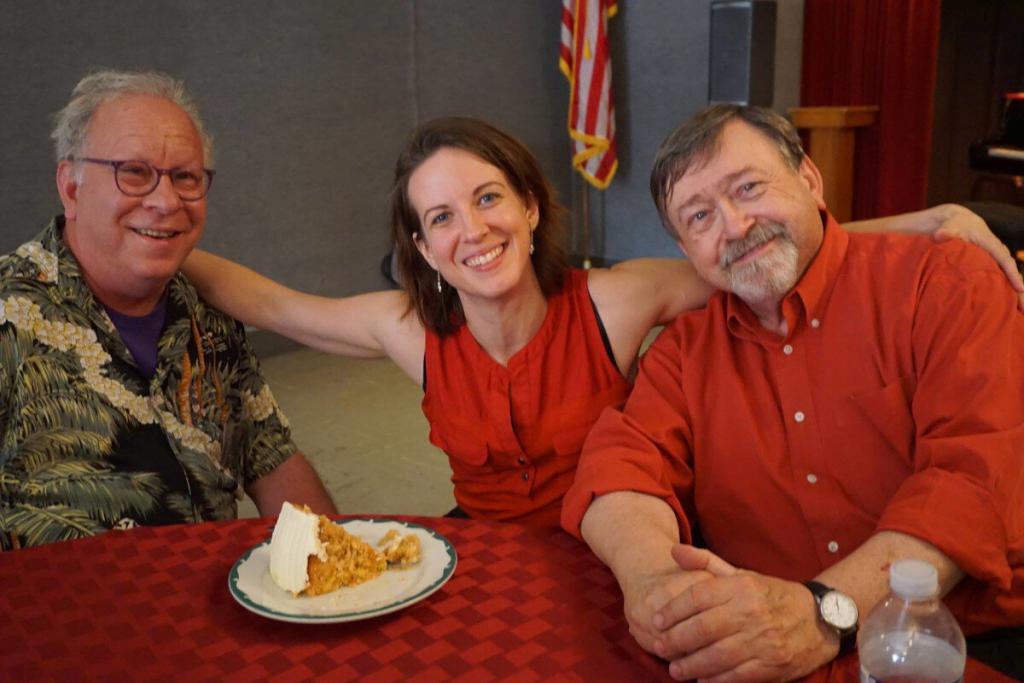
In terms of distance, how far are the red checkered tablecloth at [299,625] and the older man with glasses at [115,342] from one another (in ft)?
1.35

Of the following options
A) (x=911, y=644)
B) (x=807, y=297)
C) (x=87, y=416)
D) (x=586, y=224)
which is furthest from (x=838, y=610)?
(x=586, y=224)

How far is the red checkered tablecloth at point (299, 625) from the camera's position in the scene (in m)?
1.12

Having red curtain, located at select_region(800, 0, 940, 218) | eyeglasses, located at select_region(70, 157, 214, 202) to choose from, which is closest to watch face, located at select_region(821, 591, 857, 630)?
eyeglasses, located at select_region(70, 157, 214, 202)

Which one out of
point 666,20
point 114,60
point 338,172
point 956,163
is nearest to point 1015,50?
point 956,163

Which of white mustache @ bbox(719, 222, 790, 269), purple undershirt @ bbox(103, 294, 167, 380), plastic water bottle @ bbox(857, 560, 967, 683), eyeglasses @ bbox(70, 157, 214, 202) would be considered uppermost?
eyeglasses @ bbox(70, 157, 214, 202)

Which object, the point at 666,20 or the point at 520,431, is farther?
the point at 666,20

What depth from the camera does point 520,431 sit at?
6.48 ft

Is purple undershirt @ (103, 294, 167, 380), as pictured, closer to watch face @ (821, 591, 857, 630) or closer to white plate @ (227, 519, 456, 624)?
white plate @ (227, 519, 456, 624)

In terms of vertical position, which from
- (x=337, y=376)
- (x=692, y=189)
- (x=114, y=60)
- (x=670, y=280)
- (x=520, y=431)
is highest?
(x=114, y=60)

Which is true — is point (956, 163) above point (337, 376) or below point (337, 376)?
above

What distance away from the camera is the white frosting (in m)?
1.28

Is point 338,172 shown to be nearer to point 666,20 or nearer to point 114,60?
point 114,60

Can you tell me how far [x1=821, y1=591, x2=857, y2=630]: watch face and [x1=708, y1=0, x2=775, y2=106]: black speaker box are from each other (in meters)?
4.85

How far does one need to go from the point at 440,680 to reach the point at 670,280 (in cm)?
110
